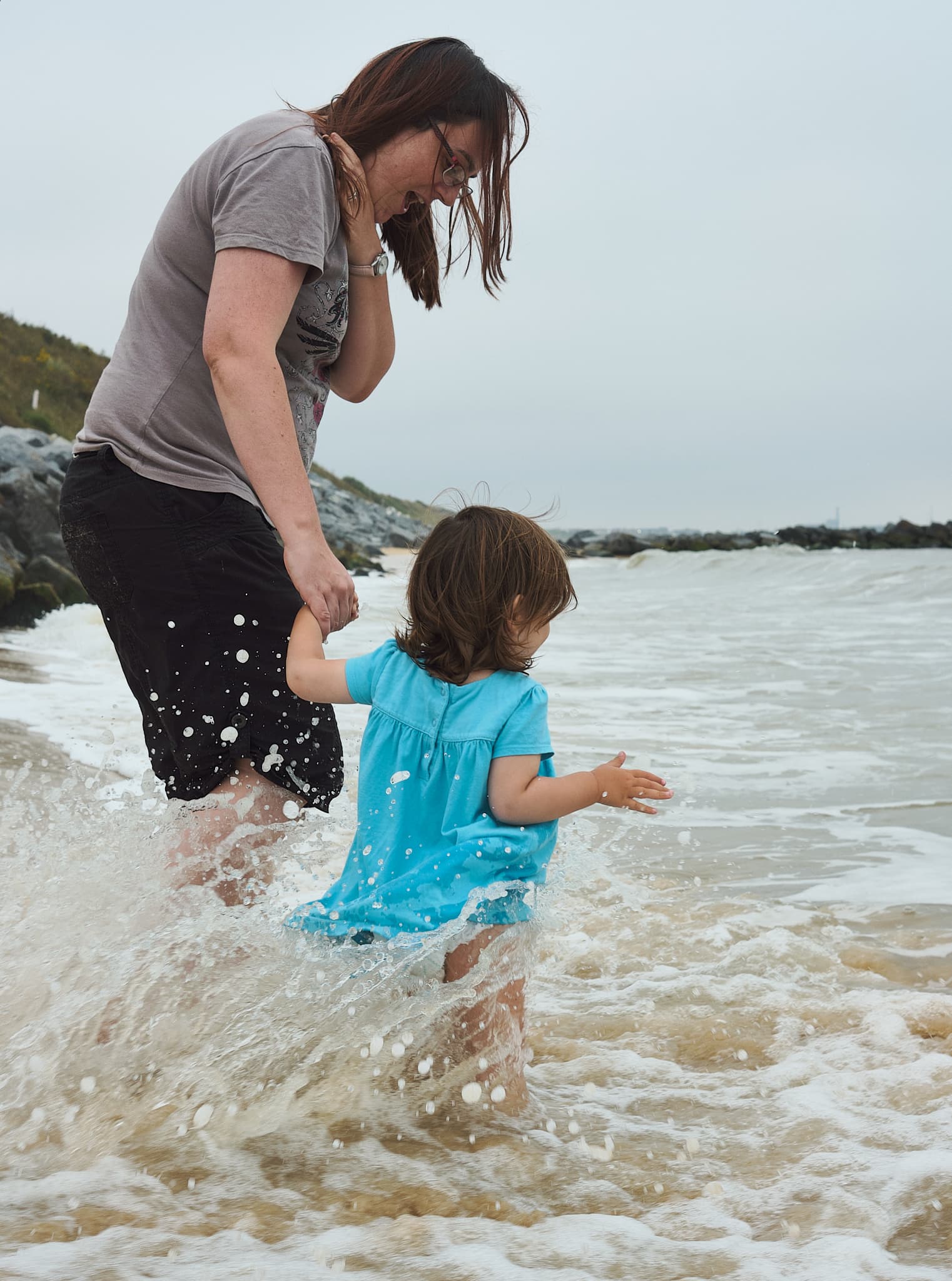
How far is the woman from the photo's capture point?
229 cm

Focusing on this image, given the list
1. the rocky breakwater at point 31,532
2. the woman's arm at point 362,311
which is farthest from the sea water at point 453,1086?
the rocky breakwater at point 31,532

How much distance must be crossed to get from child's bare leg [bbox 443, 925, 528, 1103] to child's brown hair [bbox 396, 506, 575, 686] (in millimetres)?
561

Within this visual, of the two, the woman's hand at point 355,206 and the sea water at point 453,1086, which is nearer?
the sea water at point 453,1086

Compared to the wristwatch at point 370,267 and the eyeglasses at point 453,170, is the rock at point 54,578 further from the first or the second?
the eyeglasses at point 453,170

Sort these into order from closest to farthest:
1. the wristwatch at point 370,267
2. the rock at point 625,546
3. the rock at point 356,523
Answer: the wristwatch at point 370,267 → the rock at point 356,523 → the rock at point 625,546

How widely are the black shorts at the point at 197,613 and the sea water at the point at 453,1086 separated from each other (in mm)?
219

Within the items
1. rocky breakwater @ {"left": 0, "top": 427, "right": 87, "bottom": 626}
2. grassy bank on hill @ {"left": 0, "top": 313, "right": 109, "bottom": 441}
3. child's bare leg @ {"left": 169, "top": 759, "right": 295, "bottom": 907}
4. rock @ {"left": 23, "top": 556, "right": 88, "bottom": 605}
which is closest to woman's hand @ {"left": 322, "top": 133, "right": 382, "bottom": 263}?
child's bare leg @ {"left": 169, "top": 759, "right": 295, "bottom": 907}

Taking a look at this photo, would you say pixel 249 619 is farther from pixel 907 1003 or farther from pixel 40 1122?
pixel 907 1003

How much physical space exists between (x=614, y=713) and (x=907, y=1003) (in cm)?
483

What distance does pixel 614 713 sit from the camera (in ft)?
25.4

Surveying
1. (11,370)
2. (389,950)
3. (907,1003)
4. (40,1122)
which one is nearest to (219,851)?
(389,950)

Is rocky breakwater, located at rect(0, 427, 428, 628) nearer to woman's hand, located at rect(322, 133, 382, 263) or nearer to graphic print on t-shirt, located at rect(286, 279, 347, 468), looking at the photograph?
graphic print on t-shirt, located at rect(286, 279, 347, 468)

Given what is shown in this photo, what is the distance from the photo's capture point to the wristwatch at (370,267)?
8.55 ft

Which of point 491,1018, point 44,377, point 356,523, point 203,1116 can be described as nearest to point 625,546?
point 356,523
